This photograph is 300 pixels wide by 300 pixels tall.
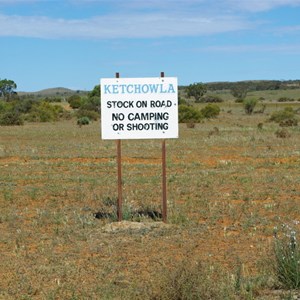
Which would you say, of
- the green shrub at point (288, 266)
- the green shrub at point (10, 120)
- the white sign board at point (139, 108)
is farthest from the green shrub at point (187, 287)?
the green shrub at point (10, 120)

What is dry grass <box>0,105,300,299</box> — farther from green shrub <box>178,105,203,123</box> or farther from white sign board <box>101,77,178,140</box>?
green shrub <box>178,105,203,123</box>

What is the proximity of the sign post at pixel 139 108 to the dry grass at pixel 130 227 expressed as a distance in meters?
1.31

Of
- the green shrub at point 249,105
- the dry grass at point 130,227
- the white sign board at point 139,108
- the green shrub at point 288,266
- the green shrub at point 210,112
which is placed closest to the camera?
the green shrub at point 288,266

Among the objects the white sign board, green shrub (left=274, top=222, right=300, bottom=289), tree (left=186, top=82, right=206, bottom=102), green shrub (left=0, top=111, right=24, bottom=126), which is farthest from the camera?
tree (left=186, top=82, right=206, bottom=102)

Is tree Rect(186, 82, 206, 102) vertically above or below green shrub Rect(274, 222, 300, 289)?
above

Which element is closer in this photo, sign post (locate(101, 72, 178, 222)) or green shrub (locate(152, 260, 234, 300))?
green shrub (locate(152, 260, 234, 300))

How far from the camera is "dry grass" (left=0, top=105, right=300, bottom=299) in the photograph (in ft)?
26.7

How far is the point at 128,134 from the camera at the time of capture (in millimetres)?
11422

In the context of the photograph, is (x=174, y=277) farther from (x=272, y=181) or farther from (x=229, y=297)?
(x=272, y=181)

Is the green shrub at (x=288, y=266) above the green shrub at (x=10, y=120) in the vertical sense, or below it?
below

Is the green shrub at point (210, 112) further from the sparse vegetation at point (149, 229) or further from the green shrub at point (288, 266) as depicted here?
the green shrub at point (288, 266)

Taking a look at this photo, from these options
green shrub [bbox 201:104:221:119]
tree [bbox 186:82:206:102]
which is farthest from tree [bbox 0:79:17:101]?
green shrub [bbox 201:104:221:119]

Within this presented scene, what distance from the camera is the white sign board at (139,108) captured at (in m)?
11.4

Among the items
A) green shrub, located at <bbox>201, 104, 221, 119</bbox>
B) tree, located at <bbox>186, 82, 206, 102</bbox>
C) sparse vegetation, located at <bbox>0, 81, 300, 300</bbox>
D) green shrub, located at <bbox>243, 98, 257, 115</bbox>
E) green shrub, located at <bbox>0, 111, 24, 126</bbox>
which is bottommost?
sparse vegetation, located at <bbox>0, 81, 300, 300</bbox>
